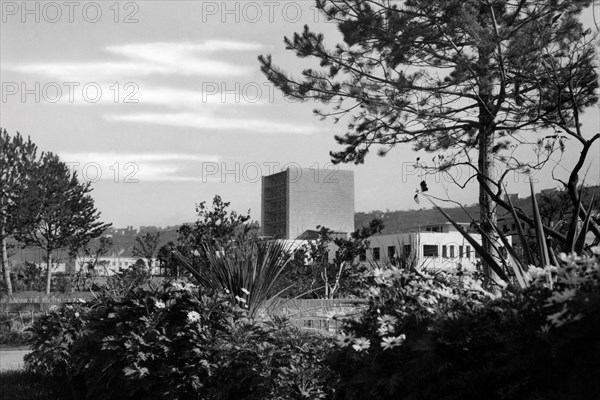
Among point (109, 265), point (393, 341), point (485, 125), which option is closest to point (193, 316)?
point (393, 341)

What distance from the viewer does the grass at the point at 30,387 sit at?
643 cm

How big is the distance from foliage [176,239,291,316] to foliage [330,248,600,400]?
2.68 m

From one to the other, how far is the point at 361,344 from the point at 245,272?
3066 millimetres

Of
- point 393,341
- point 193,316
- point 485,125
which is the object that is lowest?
point 193,316

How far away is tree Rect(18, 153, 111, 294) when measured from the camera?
29969mm

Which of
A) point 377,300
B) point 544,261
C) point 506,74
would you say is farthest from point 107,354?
point 506,74

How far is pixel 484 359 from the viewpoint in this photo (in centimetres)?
256

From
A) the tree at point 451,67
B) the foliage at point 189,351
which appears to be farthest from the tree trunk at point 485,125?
the foliage at point 189,351

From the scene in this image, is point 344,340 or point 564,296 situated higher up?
point 564,296

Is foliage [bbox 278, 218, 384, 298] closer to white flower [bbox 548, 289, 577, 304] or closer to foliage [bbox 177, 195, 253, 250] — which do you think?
foliage [bbox 177, 195, 253, 250]

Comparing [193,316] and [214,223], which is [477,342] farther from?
[214,223]

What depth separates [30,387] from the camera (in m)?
6.87

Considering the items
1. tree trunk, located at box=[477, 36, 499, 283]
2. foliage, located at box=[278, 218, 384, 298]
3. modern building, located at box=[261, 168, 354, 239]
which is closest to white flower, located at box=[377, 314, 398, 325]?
tree trunk, located at box=[477, 36, 499, 283]

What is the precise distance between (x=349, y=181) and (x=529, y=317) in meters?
163
